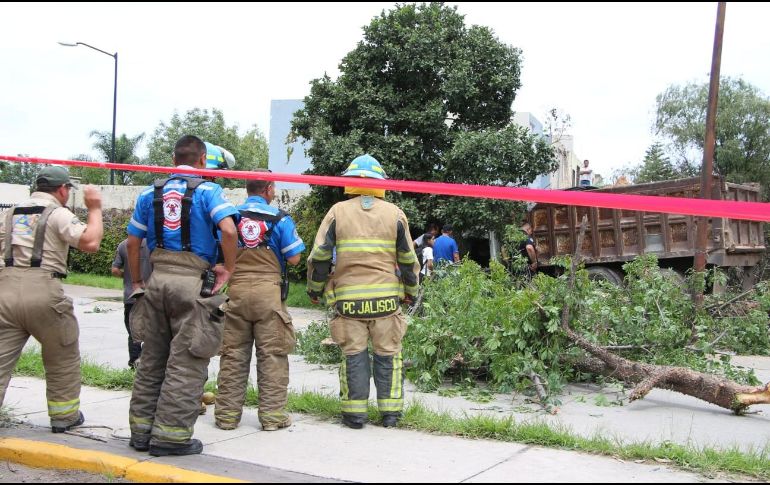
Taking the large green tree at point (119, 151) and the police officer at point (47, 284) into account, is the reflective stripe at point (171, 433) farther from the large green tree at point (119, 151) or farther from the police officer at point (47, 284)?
the large green tree at point (119, 151)

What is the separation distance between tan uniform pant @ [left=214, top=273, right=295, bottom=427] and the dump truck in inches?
335

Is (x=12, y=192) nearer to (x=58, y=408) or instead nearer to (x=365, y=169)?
(x=58, y=408)

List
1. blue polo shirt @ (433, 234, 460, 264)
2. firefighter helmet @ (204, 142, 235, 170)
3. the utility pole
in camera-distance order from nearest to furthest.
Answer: firefighter helmet @ (204, 142, 235, 170)
the utility pole
blue polo shirt @ (433, 234, 460, 264)

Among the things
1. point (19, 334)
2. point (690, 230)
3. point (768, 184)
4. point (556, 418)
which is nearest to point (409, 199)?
point (690, 230)

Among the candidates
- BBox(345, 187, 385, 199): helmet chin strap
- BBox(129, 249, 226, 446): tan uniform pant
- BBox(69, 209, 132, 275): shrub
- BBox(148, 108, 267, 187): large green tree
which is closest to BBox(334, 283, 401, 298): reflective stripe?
BBox(345, 187, 385, 199): helmet chin strap

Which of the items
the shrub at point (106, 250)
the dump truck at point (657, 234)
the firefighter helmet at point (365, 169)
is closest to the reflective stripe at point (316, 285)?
the firefighter helmet at point (365, 169)

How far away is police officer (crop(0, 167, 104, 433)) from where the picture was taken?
472 cm

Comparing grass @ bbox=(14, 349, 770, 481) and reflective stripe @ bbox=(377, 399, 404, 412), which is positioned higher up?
reflective stripe @ bbox=(377, 399, 404, 412)

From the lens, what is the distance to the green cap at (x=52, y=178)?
16.5 feet

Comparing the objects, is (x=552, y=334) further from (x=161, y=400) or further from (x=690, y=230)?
(x=690, y=230)

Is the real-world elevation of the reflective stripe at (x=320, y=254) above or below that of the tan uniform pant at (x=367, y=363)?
above

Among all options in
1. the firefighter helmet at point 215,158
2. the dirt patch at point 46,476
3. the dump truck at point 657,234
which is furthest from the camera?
the dump truck at point 657,234

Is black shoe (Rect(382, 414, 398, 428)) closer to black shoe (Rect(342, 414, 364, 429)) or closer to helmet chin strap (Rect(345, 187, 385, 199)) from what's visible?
black shoe (Rect(342, 414, 364, 429))

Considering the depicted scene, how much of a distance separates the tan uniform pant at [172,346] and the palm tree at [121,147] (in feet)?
113
